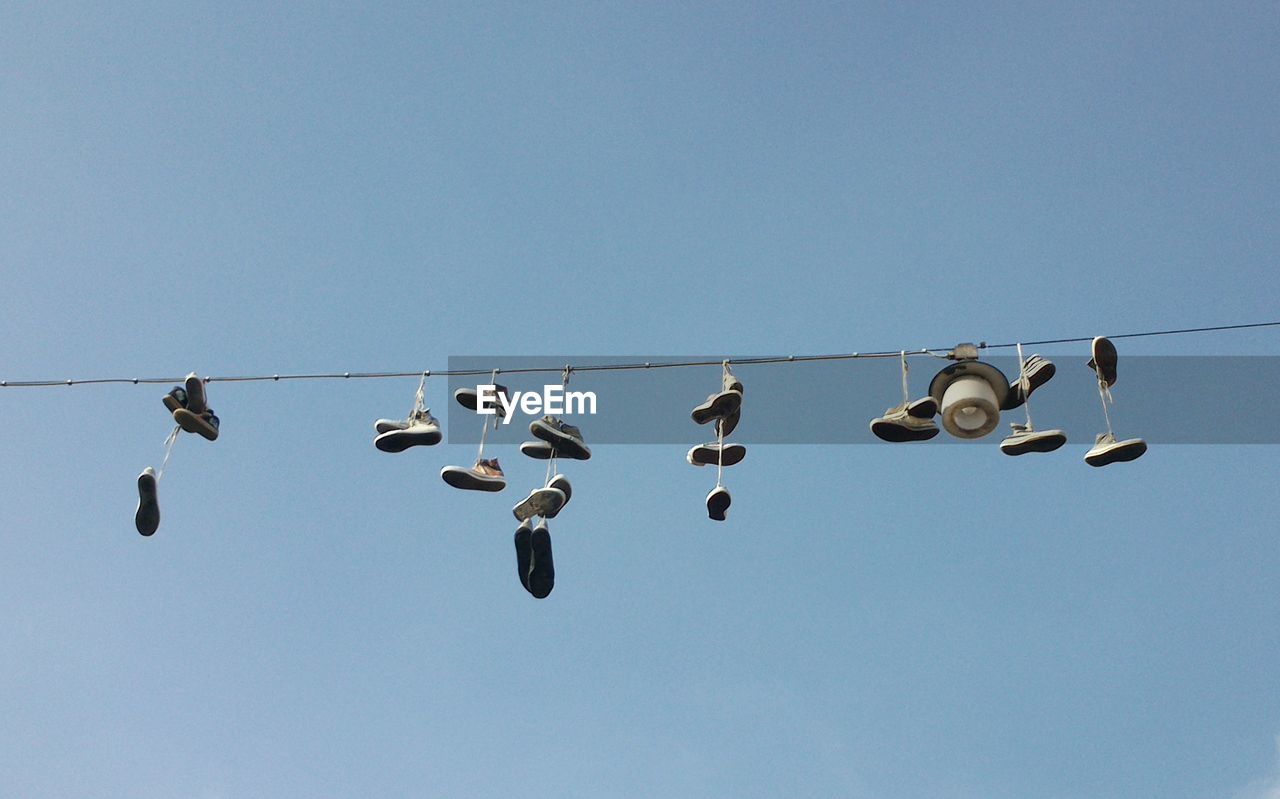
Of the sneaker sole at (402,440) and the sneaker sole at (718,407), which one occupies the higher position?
the sneaker sole at (718,407)

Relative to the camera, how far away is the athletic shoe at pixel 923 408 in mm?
7691

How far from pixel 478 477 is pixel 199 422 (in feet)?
6.59

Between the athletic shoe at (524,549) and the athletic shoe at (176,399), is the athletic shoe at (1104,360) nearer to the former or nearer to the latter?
the athletic shoe at (524,549)

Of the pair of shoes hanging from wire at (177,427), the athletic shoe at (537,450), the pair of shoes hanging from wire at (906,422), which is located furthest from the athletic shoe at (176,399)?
the pair of shoes hanging from wire at (906,422)

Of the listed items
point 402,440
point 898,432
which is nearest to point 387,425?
point 402,440

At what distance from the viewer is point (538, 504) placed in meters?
8.62

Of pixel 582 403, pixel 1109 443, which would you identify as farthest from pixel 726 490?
pixel 1109 443

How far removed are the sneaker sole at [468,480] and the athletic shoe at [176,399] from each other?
6.32 feet

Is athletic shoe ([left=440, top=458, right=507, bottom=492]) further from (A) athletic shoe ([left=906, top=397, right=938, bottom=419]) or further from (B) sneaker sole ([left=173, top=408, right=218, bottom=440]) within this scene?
(A) athletic shoe ([left=906, top=397, right=938, bottom=419])

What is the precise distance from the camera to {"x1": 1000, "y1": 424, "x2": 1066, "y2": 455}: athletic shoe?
7637 millimetres

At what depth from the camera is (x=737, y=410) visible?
336 inches

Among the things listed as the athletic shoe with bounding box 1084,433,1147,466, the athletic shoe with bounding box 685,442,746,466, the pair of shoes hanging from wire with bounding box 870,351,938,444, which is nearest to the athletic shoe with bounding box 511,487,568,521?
the athletic shoe with bounding box 685,442,746,466

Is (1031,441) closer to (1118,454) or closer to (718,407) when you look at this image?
(1118,454)

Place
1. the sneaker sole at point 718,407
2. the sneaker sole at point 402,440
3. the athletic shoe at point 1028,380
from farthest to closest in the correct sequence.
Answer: the sneaker sole at point 402,440, the sneaker sole at point 718,407, the athletic shoe at point 1028,380
